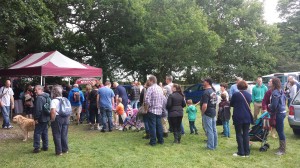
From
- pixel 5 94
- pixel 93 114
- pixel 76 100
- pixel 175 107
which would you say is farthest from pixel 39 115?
pixel 76 100

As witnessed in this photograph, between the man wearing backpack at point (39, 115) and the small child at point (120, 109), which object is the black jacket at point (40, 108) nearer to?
the man wearing backpack at point (39, 115)

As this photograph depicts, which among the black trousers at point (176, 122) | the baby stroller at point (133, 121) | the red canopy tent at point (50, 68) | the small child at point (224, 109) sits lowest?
the baby stroller at point (133, 121)

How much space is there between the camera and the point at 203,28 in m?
21.2

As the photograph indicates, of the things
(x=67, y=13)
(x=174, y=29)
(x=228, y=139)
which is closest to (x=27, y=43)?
(x=67, y=13)

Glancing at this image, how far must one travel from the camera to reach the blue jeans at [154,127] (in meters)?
7.38

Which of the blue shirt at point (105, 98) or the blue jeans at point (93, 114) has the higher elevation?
the blue shirt at point (105, 98)

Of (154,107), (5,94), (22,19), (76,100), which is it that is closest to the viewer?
(154,107)

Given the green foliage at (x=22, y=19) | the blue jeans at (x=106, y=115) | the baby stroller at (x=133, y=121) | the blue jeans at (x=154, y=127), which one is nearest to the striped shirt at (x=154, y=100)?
the blue jeans at (x=154, y=127)

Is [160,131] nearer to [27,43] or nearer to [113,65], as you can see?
[27,43]

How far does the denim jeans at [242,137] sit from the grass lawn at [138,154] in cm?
22

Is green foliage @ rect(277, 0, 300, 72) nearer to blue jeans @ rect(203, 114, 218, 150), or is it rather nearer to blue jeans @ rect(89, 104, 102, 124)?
blue jeans @ rect(89, 104, 102, 124)

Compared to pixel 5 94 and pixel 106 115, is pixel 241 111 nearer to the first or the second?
pixel 106 115

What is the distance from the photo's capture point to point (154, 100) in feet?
24.3

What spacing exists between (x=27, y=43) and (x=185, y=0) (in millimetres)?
12079
